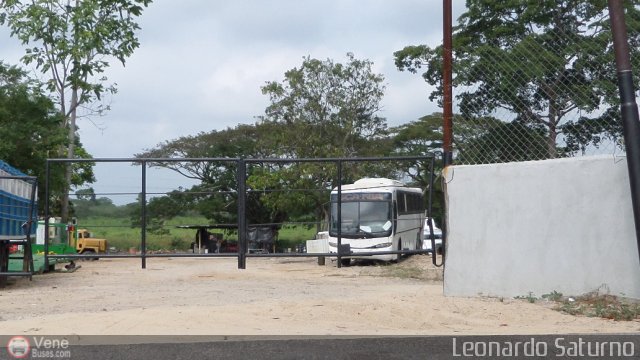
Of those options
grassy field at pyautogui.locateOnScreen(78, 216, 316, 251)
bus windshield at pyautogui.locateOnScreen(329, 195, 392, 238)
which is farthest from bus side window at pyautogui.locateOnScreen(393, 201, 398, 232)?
grassy field at pyautogui.locateOnScreen(78, 216, 316, 251)

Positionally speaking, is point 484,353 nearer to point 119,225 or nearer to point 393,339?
point 393,339

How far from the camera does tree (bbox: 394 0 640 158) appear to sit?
397 inches

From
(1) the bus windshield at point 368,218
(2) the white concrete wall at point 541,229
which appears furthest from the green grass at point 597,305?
(1) the bus windshield at point 368,218

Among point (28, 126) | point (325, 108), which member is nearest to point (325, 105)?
point (325, 108)

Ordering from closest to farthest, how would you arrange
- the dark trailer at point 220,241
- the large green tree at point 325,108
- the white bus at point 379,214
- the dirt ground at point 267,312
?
the dirt ground at point 267,312, the dark trailer at point 220,241, the white bus at point 379,214, the large green tree at point 325,108

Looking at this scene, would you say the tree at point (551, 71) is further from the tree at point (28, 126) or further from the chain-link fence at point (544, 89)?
the tree at point (28, 126)

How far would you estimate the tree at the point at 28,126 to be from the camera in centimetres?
2423

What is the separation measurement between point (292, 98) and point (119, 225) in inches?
923

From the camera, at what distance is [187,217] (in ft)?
51.1

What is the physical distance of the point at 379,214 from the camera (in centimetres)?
2544

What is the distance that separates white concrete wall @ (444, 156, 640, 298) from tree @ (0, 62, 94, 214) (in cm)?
1576

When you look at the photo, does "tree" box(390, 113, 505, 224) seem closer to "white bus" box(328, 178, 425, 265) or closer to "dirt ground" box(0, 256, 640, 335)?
"white bus" box(328, 178, 425, 265)

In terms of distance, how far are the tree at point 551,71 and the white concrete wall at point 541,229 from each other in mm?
482

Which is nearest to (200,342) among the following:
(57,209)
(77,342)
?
(77,342)
